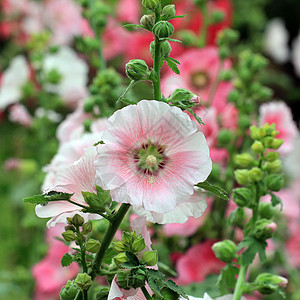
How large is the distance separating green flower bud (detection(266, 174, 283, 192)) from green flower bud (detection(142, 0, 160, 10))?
0.48 ft

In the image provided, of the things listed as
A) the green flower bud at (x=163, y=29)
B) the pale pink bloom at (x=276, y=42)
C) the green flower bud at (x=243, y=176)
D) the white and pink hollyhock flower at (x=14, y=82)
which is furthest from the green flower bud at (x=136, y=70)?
the pale pink bloom at (x=276, y=42)

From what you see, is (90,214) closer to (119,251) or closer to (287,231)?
(119,251)

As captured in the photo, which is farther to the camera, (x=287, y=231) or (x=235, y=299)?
(x=287, y=231)

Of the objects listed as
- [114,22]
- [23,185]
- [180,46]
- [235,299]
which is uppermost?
[114,22]

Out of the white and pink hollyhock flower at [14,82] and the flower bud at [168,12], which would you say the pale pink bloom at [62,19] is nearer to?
the white and pink hollyhock flower at [14,82]

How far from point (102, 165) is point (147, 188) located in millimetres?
29

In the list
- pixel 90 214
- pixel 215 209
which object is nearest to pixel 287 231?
pixel 215 209

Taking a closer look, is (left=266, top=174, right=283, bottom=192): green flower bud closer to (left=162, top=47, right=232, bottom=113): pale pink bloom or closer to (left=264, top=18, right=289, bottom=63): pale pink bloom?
(left=162, top=47, right=232, bottom=113): pale pink bloom

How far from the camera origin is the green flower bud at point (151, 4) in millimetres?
294

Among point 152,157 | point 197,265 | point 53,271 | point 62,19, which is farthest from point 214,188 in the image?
point 62,19

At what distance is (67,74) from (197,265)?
347 millimetres

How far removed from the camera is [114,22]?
100 centimetres

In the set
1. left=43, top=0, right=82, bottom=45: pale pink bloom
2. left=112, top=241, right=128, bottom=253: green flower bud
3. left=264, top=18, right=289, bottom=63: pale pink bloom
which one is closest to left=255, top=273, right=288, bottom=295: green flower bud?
left=112, top=241, right=128, bottom=253: green flower bud

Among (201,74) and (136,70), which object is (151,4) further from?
(201,74)
